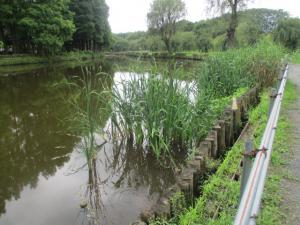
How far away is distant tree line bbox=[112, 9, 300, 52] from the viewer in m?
20.1

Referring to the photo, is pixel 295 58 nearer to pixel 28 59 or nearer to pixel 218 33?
pixel 28 59

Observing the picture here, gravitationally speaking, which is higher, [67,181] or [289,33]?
[289,33]

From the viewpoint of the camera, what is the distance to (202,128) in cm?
483

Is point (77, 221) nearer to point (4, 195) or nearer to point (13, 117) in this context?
point (4, 195)

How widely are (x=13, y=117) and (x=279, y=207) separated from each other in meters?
6.88

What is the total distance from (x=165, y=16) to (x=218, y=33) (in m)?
10.2

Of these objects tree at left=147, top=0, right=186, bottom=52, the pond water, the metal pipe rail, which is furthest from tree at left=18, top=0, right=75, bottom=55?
the metal pipe rail

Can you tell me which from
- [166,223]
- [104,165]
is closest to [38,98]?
[104,165]

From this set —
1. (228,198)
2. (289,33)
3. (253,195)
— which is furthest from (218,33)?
(253,195)

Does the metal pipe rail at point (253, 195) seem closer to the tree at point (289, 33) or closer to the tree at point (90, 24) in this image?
the tree at point (289, 33)

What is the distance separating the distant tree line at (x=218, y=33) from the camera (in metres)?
20.1

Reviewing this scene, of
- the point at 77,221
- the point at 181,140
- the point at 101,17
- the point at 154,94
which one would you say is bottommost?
the point at 77,221

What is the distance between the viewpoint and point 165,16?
4369 centimetres

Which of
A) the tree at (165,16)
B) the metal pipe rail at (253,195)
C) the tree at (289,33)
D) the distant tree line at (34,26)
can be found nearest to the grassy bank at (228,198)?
the metal pipe rail at (253,195)
